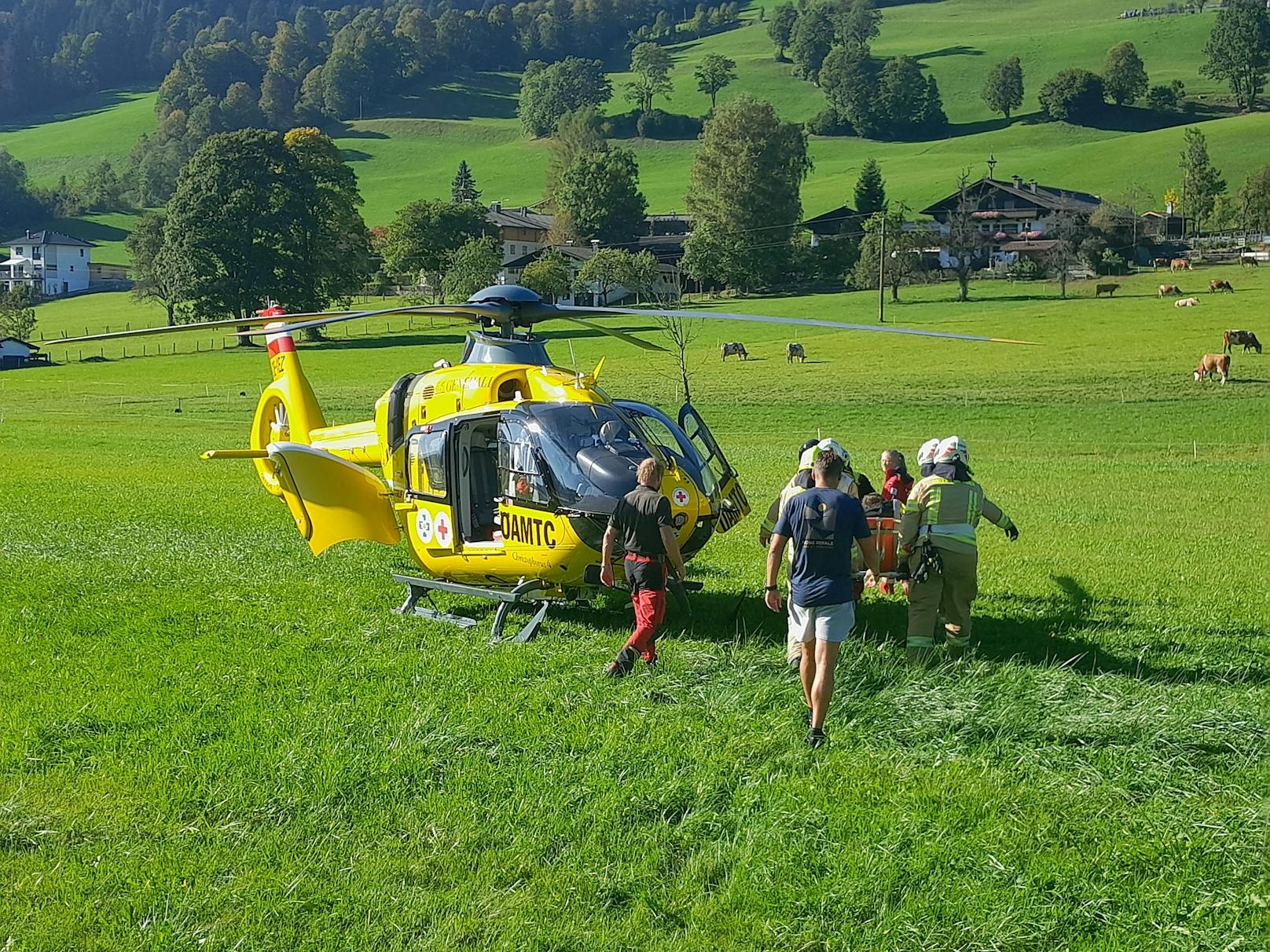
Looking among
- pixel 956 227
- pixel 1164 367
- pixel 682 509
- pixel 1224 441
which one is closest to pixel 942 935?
pixel 682 509

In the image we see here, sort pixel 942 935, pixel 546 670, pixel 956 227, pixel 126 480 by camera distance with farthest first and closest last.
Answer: pixel 956 227 < pixel 126 480 < pixel 546 670 < pixel 942 935

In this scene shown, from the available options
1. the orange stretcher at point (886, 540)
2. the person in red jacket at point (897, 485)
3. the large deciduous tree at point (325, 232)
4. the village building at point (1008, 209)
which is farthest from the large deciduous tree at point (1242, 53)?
the orange stretcher at point (886, 540)

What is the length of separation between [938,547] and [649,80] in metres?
Result: 181

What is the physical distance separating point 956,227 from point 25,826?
3214 inches

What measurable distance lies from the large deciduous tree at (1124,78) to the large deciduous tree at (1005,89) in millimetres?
10794

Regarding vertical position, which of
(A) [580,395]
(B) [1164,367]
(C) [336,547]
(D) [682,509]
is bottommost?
(B) [1164,367]

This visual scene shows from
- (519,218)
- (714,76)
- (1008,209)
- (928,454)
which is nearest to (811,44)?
(714,76)

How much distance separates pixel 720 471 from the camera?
11.2 meters

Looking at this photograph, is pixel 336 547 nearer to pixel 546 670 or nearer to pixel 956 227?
pixel 546 670

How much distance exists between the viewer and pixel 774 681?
8.87 metres

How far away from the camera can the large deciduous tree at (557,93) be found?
570 feet

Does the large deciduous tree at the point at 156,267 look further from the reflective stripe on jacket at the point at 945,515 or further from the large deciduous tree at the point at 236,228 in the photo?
the reflective stripe on jacket at the point at 945,515

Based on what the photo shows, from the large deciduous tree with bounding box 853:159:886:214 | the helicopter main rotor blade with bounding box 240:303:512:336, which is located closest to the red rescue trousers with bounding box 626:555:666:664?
the helicopter main rotor blade with bounding box 240:303:512:336

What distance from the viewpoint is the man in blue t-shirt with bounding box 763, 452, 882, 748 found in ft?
25.6
